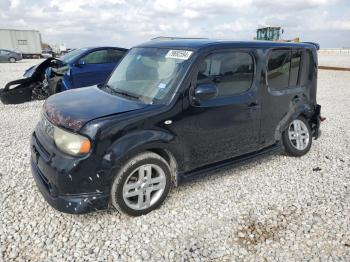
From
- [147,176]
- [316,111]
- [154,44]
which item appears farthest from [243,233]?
[316,111]

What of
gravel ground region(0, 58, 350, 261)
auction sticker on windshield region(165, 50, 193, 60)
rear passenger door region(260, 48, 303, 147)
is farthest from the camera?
rear passenger door region(260, 48, 303, 147)

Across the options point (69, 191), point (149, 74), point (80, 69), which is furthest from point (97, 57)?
point (69, 191)

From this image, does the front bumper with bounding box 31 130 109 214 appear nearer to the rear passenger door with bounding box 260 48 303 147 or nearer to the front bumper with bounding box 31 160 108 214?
the front bumper with bounding box 31 160 108 214

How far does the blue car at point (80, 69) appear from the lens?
772 centimetres

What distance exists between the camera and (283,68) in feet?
13.8

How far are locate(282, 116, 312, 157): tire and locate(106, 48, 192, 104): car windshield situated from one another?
7.35ft

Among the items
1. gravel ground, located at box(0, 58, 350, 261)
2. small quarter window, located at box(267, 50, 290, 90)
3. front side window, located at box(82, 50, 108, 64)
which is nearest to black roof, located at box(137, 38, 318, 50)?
small quarter window, located at box(267, 50, 290, 90)

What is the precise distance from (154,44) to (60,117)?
162cm

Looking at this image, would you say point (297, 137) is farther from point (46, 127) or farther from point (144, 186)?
point (46, 127)

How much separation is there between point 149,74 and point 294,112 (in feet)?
7.91

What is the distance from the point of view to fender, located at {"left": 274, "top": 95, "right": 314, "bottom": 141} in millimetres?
4328

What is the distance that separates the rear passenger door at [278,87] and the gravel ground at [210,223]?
68 cm

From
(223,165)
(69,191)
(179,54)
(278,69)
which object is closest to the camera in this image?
(69,191)

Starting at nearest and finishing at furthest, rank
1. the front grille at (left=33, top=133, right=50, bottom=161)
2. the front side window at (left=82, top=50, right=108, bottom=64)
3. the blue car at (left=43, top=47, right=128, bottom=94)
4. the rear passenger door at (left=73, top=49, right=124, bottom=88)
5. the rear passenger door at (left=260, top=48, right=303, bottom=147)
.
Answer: the front grille at (left=33, top=133, right=50, bottom=161) → the rear passenger door at (left=260, top=48, right=303, bottom=147) → the blue car at (left=43, top=47, right=128, bottom=94) → the rear passenger door at (left=73, top=49, right=124, bottom=88) → the front side window at (left=82, top=50, right=108, bottom=64)
